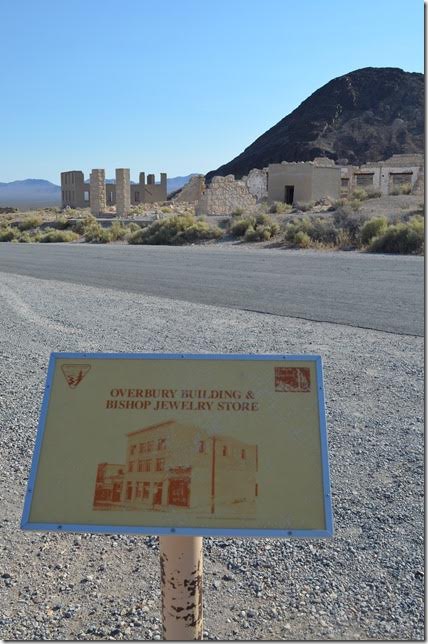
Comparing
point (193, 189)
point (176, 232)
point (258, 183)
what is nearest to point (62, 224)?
point (176, 232)

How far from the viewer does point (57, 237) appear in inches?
1607

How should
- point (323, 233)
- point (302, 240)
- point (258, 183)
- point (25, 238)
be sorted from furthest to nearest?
point (258, 183) → point (25, 238) → point (323, 233) → point (302, 240)

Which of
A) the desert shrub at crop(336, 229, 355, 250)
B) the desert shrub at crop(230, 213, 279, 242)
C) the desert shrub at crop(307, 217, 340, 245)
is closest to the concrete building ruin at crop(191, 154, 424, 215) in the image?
the desert shrub at crop(230, 213, 279, 242)

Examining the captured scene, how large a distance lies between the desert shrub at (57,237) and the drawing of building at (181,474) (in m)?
38.1

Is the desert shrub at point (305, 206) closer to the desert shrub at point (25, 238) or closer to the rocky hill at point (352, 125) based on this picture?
the desert shrub at point (25, 238)

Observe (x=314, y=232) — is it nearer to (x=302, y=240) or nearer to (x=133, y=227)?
(x=302, y=240)

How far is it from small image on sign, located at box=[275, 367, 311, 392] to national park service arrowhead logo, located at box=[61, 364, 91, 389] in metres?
0.97

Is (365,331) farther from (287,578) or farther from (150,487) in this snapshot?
(150,487)

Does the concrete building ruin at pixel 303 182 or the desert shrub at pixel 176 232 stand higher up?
the concrete building ruin at pixel 303 182

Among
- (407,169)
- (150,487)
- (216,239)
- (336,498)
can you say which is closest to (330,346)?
(336,498)

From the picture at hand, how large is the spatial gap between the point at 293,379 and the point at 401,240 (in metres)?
21.8

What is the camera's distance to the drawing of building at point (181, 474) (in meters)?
3.18

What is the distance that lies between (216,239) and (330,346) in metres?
22.6

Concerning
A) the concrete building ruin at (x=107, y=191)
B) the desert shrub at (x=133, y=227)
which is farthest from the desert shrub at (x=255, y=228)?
the concrete building ruin at (x=107, y=191)
